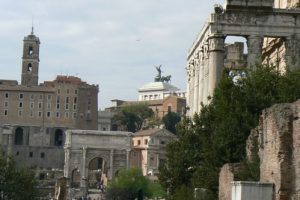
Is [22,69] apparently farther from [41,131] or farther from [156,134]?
[156,134]

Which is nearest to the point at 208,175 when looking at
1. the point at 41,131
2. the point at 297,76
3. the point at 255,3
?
the point at 297,76

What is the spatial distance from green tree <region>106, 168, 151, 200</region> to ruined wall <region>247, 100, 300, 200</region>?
165 ft

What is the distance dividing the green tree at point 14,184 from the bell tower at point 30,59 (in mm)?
75882

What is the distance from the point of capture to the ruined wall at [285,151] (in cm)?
1035

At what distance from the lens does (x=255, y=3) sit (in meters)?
30.8

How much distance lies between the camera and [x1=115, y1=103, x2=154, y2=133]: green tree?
11700cm

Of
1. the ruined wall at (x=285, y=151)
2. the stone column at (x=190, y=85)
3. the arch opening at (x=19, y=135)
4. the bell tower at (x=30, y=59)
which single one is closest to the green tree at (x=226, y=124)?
the ruined wall at (x=285, y=151)

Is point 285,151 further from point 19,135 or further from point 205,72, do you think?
point 19,135

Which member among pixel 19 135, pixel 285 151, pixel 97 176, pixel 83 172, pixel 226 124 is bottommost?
pixel 285 151

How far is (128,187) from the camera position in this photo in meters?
67.6

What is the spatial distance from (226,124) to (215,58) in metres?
11.7

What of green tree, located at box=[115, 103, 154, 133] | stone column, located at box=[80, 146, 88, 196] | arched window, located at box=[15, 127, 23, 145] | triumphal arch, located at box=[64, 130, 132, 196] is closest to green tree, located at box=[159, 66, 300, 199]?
stone column, located at box=[80, 146, 88, 196]

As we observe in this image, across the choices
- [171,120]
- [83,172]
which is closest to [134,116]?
[171,120]

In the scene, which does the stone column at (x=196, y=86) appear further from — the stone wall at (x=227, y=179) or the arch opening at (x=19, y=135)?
the arch opening at (x=19, y=135)
